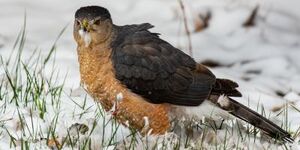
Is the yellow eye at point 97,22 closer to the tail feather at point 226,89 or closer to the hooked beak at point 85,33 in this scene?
the hooked beak at point 85,33

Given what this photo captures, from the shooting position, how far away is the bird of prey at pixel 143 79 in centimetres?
641

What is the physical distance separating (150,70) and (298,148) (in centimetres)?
109

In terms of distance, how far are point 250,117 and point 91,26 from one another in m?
1.26

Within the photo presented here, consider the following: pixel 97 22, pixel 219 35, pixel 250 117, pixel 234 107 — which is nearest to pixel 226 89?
pixel 234 107

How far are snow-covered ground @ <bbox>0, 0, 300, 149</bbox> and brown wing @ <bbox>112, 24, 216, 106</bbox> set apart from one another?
1576mm

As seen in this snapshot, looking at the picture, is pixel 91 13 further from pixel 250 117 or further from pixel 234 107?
pixel 250 117

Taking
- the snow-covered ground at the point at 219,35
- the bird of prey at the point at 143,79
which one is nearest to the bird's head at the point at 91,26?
the bird of prey at the point at 143,79

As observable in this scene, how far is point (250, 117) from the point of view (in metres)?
6.83

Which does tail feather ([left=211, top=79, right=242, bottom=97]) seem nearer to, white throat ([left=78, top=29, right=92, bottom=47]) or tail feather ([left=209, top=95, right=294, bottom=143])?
tail feather ([left=209, top=95, right=294, bottom=143])

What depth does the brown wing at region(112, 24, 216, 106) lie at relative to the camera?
6.48 m

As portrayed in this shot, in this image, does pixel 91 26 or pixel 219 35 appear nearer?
pixel 91 26

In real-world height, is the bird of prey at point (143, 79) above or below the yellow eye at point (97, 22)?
below

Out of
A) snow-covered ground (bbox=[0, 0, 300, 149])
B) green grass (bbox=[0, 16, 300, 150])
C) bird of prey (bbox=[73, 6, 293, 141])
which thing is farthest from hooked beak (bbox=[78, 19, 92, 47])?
snow-covered ground (bbox=[0, 0, 300, 149])

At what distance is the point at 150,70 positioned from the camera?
6562 millimetres
